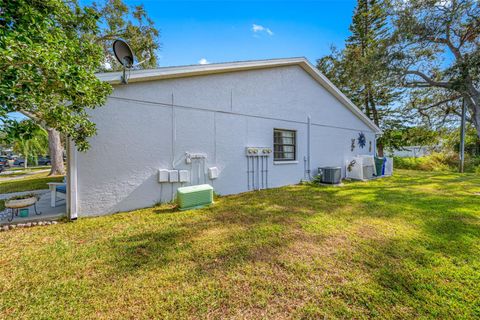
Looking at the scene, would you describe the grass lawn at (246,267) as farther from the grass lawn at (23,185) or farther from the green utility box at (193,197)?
the grass lawn at (23,185)

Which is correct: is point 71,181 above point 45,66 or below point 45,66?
below

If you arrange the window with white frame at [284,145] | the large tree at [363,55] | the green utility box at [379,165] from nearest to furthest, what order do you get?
the window with white frame at [284,145] → the green utility box at [379,165] → the large tree at [363,55]

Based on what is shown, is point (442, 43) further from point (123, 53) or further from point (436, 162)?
point (123, 53)

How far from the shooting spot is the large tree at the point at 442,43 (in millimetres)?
8445

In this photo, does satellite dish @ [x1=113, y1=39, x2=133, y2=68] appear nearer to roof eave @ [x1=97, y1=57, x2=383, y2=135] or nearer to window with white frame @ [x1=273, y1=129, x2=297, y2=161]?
roof eave @ [x1=97, y1=57, x2=383, y2=135]

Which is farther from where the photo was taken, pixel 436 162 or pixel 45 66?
pixel 436 162

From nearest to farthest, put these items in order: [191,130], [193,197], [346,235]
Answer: [346,235] → [193,197] → [191,130]

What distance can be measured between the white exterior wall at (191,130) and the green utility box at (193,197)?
745 mm

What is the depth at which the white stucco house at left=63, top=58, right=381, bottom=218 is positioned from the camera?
14.7 ft

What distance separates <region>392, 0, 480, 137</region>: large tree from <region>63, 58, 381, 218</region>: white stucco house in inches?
167

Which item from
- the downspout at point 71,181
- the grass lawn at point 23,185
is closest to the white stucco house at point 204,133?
the downspout at point 71,181

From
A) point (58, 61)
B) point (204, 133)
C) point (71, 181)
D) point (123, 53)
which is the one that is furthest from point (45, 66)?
point (204, 133)

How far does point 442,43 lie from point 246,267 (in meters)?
13.8

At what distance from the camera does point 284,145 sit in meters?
8.12
